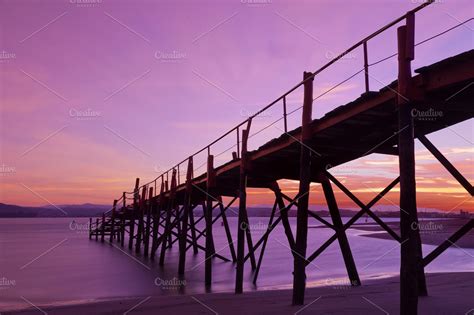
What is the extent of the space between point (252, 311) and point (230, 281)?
28.6ft

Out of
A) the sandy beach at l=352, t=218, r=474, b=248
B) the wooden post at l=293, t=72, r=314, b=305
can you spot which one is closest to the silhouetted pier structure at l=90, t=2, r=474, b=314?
the wooden post at l=293, t=72, r=314, b=305

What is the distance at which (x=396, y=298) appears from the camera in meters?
8.51

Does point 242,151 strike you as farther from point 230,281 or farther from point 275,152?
point 230,281

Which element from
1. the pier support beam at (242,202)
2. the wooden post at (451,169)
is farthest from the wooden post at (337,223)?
the wooden post at (451,169)

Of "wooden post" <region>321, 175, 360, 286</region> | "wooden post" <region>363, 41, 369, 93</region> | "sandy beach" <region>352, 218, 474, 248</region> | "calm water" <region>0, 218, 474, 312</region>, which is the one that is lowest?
"calm water" <region>0, 218, 474, 312</region>

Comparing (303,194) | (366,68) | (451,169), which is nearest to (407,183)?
(451,169)

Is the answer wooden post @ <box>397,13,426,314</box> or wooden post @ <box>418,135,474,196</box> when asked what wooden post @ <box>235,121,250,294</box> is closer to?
wooden post @ <box>418,135,474,196</box>

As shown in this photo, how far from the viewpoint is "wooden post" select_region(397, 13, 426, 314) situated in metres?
5.51

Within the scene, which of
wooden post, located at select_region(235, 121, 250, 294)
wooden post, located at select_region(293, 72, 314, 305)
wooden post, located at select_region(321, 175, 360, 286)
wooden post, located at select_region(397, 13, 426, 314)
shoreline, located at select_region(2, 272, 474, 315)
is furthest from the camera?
wooden post, located at select_region(235, 121, 250, 294)

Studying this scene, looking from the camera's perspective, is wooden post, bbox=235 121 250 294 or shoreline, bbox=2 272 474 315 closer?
shoreline, bbox=2 272 474 315

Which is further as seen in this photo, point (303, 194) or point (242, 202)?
point (242, 202)

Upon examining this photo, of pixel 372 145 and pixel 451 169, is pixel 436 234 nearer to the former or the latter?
pixel 372 145

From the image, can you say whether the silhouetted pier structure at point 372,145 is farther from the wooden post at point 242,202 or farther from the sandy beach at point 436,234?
the sandy beach at point 436,234

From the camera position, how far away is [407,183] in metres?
5.68
